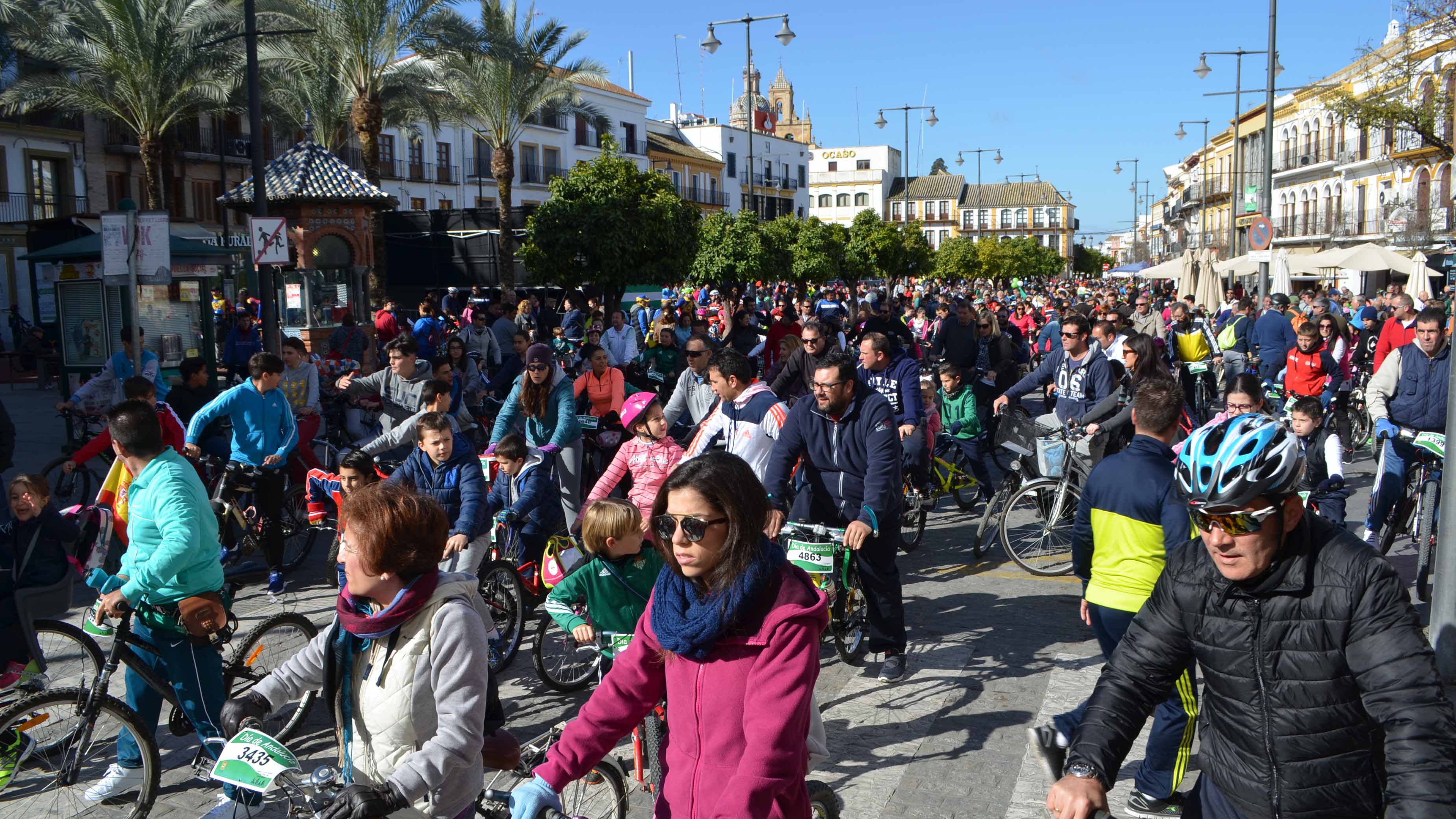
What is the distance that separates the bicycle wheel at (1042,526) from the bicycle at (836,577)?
2.15m

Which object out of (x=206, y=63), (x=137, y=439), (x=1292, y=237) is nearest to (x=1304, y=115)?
(x=1292, y=237)

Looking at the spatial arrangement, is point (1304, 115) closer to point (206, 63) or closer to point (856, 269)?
point (856, 269)

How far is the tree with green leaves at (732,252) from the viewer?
34.6m

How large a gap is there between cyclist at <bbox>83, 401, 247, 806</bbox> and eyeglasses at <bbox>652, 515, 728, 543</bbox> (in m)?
2.46

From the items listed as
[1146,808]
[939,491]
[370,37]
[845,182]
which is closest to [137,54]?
[370,37]

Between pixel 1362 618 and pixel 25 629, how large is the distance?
482cm

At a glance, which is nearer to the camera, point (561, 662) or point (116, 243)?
point (561, 662)

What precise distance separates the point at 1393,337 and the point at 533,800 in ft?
41.0

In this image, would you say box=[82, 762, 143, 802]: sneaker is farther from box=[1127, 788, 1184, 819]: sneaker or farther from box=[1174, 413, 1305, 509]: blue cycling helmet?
box=[1174, 413, 1305, 509]: blue cycling helmet

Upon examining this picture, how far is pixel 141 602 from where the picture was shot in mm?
4520

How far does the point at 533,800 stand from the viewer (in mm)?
2352

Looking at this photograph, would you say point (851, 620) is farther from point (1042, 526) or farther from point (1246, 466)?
point (1246, 466)

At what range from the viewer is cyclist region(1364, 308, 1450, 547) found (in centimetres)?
751

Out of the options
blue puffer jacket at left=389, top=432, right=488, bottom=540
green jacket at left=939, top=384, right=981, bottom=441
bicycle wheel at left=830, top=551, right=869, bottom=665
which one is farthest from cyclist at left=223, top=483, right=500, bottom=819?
green jacket at left=939, top=384, right=981, bottom=441
